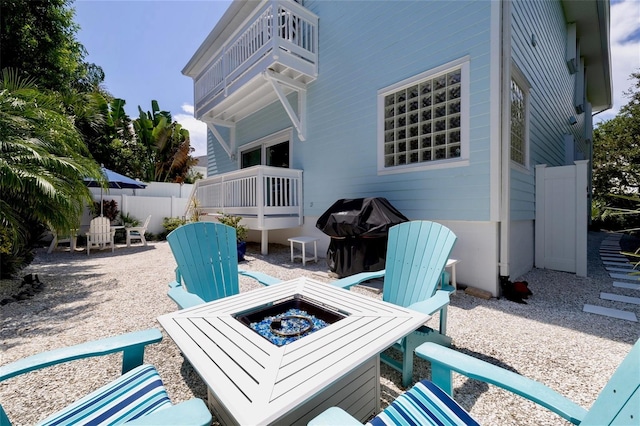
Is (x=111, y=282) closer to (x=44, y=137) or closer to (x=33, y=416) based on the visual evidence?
(x=44, y=137)

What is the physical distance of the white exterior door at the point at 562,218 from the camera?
14.9ft

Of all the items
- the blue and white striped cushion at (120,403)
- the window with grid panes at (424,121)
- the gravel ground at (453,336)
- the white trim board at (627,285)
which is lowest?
the gravel ground at (453,336)

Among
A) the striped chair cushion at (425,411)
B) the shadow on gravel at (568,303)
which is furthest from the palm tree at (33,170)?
the shadow on gravel at (568,303)

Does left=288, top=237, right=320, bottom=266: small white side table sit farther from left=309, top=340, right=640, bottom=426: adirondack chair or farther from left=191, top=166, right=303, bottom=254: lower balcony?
left=309, top=340, right=640, bottom=426: adirondack chair

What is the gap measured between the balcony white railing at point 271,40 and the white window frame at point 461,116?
229cm

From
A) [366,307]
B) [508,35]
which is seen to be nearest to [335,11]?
[508,35]

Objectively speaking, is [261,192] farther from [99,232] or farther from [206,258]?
[99,232]

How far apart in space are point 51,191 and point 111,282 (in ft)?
5.65

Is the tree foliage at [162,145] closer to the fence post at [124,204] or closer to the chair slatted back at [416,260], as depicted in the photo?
the fence post at [124,204]

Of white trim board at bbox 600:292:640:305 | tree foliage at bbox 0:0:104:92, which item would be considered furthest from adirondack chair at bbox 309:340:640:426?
tree foliage at bbox 0:0:104:92

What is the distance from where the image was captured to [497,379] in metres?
1.10

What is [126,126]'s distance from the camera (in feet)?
43.3

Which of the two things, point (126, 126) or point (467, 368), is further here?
point (126, 126)

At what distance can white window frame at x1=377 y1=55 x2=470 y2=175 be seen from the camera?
158 inches
